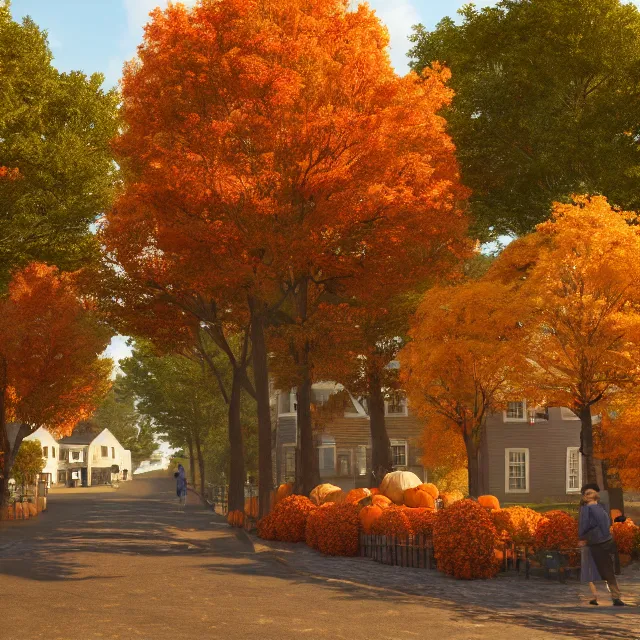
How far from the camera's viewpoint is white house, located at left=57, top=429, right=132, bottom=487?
139875 millimetres

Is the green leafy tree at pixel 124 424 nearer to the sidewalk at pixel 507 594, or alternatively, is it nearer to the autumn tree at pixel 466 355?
the autumn tree at pixel 466 355

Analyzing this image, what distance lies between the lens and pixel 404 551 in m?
21.8

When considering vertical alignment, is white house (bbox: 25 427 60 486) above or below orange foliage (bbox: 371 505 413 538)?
below

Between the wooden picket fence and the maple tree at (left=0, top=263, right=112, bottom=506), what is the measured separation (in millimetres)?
23672

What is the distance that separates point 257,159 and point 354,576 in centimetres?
1387

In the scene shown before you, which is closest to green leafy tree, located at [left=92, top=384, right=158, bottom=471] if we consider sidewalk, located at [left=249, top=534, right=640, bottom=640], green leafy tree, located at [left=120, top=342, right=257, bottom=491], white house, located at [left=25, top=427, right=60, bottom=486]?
white house, located at [left=25, top=427, right=60, bottom=486]

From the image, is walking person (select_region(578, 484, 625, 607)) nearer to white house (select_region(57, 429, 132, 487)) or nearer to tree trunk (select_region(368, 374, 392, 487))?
tree trunk (select_region(368, 374, 392, 487))

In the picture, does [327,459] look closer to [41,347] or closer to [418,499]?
[41,347]

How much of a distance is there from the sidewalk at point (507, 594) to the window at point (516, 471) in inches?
1283

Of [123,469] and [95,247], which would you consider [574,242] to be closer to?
[95,247]

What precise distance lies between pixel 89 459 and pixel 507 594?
130579mm

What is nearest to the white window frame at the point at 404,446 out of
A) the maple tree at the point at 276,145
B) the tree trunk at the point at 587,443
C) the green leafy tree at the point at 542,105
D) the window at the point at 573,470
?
the window at the point at 573,470

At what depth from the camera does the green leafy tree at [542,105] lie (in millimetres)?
35062

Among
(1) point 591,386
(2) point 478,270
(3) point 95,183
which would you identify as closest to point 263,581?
(1) point 591,386
